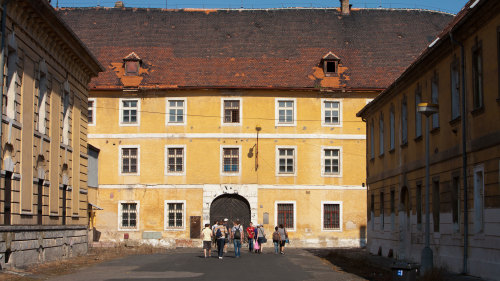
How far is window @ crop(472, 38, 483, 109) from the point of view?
2045 centimetres

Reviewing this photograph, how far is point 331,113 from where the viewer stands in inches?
1924

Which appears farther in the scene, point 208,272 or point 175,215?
point 175,215

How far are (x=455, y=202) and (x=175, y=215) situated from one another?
1065 inches

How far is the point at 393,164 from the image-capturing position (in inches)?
1278

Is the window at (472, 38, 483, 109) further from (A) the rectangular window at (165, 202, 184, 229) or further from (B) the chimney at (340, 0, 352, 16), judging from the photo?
(B) the chimney at (340, 0, 352, 16)

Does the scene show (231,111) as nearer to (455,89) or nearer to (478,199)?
(455,89)

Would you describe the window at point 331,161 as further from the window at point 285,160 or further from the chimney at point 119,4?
the chimney at point 119,4

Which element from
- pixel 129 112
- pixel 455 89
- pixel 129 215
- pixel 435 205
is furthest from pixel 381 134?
pixel 129 112

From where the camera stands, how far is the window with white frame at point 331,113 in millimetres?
48781

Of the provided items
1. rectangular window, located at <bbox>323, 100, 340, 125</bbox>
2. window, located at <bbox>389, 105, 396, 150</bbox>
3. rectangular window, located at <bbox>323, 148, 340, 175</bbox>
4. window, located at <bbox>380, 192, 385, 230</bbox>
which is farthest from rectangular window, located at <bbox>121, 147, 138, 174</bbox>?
window, located at <bbox>389, 105, 396, 150</bbox>

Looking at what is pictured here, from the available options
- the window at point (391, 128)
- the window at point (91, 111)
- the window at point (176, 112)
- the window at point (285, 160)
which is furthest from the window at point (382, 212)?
the window at point (91, 111)

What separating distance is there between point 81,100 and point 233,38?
20.1 m

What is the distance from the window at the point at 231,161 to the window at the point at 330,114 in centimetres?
585

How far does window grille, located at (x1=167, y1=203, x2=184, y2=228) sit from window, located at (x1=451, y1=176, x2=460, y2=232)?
26.7 metres
